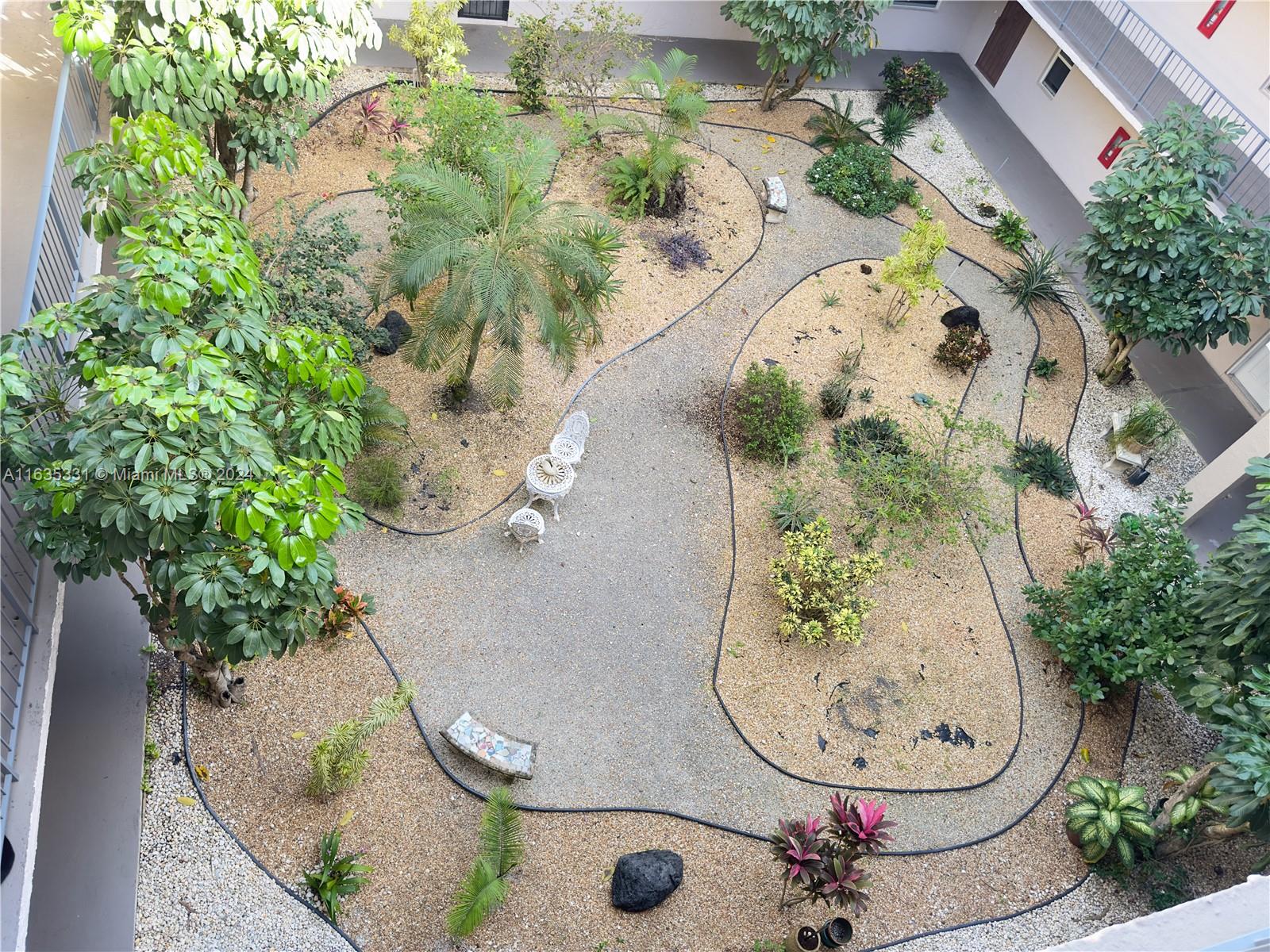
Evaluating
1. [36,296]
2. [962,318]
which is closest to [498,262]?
[36,296]

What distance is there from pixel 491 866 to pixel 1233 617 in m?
6.87

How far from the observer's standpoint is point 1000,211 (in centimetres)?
1570

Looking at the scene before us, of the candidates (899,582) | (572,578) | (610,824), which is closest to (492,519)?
(572,578)

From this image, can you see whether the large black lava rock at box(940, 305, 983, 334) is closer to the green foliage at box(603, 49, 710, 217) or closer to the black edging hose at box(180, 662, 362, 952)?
the green foliage at box(603, 49, 710, 217)

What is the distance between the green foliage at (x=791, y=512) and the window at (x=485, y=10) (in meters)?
10.9

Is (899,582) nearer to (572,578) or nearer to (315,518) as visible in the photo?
(572,578)

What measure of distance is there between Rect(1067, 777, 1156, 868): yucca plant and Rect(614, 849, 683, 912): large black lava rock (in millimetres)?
3988

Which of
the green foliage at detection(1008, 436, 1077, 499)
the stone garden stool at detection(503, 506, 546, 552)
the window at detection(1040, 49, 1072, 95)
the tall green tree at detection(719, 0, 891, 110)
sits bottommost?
the stone garden stool at detection(503, 506, 546, 552)

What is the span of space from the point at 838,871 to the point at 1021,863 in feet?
7.73

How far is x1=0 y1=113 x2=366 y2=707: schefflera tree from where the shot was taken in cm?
535

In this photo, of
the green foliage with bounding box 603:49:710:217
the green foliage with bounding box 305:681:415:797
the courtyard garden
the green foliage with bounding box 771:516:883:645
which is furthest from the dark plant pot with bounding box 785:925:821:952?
the green foliage with bounding box 603:49:710:217

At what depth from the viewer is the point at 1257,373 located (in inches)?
497

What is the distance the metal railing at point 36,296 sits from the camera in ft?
20.4

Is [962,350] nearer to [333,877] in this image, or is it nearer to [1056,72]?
[1056,72]
